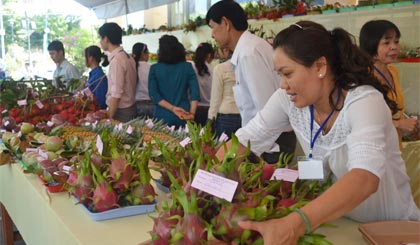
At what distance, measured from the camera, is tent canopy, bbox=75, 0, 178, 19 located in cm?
802

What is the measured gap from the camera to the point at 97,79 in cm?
388

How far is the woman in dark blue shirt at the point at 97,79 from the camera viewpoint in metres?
3.93

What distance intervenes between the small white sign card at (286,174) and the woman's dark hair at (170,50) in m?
2.21

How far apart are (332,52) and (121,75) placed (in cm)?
240

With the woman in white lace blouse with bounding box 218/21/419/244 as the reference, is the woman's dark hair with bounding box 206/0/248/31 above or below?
above

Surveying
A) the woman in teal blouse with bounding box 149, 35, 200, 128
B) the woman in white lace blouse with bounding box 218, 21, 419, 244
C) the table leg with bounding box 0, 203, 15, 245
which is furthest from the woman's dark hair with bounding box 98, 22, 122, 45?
the woman in white lace blouse with bounding box 218, 21, 419, 244

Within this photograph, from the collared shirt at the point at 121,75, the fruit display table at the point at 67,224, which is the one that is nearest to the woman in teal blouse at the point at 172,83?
the collared shirt at the point at 121,75

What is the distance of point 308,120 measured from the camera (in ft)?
4.71

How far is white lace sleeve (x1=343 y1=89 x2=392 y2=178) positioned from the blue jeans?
1652 millimetres

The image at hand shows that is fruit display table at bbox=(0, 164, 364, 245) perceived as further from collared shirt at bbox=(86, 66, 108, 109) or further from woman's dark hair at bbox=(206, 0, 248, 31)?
collared shirt at bbox=(86, 66, 108, 109)

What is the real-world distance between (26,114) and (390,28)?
89.8 inches

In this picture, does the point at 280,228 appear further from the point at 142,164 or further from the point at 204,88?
the point at 204,88

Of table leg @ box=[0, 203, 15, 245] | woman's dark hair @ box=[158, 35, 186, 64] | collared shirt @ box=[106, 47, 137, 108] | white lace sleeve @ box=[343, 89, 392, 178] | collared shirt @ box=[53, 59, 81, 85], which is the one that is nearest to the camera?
white lace sleeve @ box=[343, 89, 392, 178]

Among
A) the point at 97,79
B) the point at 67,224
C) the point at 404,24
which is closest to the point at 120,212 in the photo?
the point at 67,224
